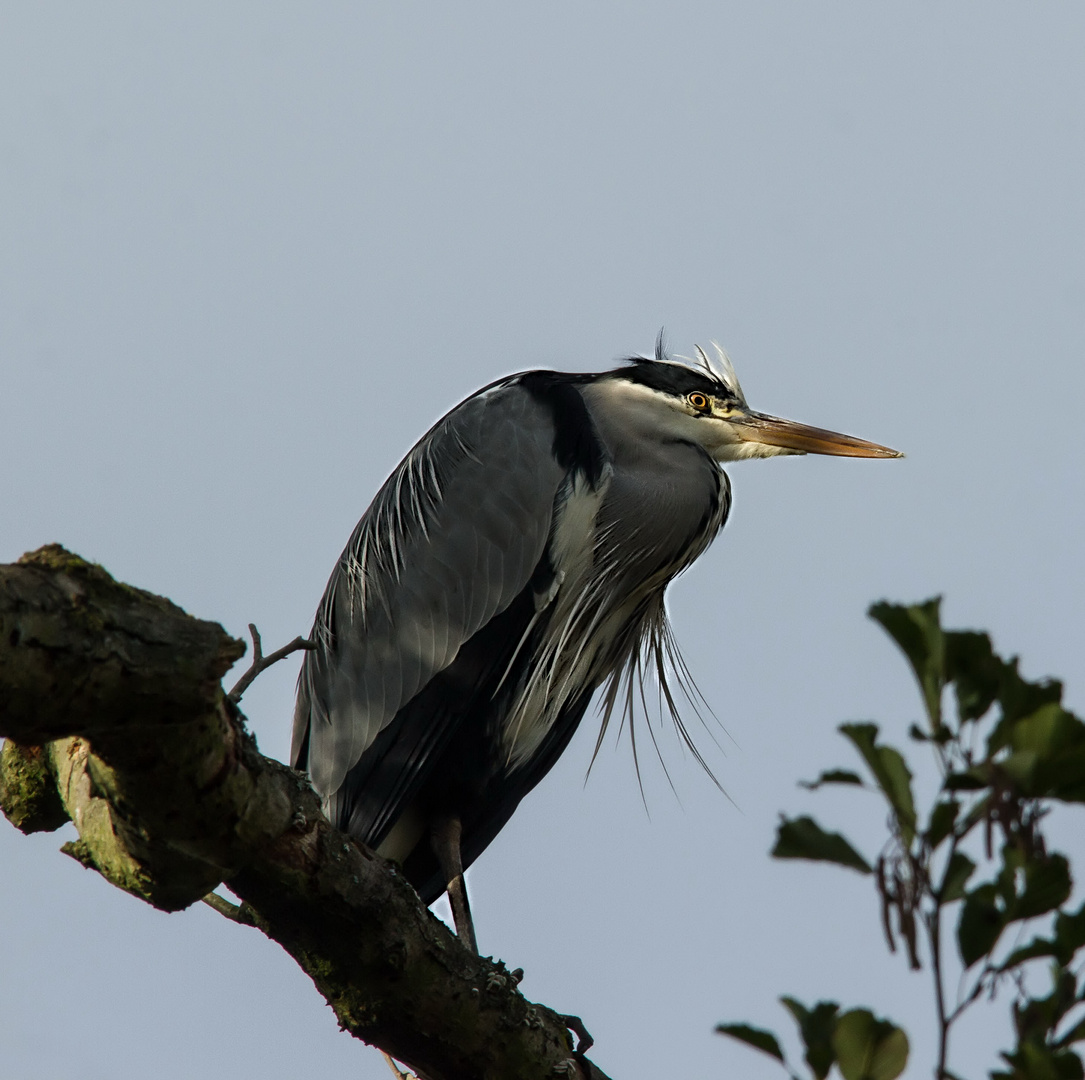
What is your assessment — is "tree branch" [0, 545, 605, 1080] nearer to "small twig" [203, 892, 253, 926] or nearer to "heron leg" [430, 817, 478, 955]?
"small twig" [203, 892, 253, 926]

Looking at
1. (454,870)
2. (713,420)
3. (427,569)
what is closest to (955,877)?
(454,870)

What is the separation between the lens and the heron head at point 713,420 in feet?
14.6

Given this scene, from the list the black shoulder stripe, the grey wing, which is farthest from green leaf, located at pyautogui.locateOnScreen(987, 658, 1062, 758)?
the black shoulder stripe

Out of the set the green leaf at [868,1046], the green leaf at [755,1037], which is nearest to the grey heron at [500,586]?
the green leaf at [755,1037]

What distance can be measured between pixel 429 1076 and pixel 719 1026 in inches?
63.1

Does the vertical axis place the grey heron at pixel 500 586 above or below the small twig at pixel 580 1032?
above

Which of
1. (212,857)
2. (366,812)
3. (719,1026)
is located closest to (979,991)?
(719,1026)

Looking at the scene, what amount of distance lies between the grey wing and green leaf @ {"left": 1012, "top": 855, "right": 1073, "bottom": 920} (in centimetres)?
280

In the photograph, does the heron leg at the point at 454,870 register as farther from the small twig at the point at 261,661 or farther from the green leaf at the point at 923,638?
the green leaf at the point at 923,638

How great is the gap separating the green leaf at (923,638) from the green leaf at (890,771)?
0.05 m

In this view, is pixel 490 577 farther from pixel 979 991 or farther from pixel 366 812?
pixel 979 991

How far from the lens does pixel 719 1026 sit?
133cm

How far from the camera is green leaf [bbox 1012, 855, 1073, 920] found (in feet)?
3.92

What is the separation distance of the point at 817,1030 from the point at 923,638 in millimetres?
382
